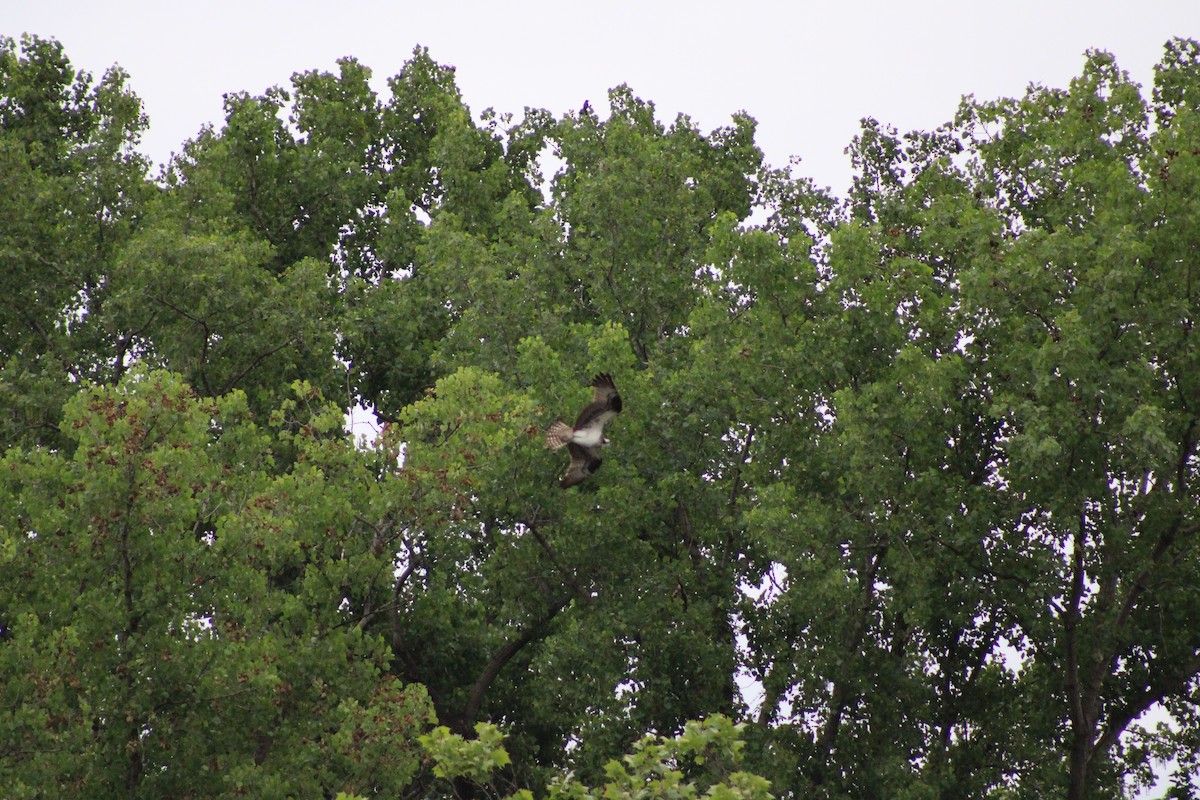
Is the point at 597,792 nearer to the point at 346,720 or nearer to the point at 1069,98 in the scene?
the point at 346,720

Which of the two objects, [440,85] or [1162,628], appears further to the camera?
[440,85]

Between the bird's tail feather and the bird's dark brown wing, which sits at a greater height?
the bird's tail feather

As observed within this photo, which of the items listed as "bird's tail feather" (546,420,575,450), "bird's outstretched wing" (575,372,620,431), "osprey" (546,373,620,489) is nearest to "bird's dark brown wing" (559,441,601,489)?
"osprey" (546,373,620,489)

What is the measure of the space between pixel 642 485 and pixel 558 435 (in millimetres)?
1608

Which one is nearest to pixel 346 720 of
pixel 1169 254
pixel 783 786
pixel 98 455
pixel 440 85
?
pixel 98 455

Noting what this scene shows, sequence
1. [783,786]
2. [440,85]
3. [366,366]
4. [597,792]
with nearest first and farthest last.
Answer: [597,792] → [783,786] → [366,366] → [440,85]

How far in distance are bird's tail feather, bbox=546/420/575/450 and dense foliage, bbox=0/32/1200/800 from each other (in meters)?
A: 0.26

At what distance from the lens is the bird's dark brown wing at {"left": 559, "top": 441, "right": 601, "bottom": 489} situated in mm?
20078

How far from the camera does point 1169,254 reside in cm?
2009

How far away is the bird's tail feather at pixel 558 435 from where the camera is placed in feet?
68.9

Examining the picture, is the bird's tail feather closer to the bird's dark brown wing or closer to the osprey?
the osprey

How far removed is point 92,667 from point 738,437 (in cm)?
961

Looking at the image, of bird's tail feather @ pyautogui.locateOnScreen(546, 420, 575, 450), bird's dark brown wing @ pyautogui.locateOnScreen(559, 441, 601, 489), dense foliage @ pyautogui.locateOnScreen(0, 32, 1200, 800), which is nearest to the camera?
dense foliage @ pyautogui.locateOnScreen(0, 32, 1200, 800)

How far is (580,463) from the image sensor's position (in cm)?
2028
